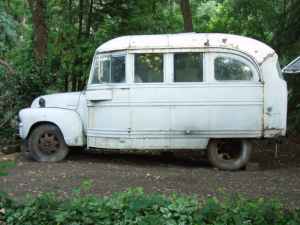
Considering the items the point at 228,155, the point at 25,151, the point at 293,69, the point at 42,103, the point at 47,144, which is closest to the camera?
the point at 293,69

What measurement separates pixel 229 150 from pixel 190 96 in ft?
4.28

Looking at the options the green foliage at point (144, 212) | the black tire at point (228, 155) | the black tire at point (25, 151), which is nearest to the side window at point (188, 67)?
the black tire at point (228, 155)

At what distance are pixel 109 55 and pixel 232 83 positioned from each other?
89.3 inches

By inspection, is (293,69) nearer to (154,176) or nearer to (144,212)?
(154,176)

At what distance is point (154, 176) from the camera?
8.91 m

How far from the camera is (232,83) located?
9.64 metres

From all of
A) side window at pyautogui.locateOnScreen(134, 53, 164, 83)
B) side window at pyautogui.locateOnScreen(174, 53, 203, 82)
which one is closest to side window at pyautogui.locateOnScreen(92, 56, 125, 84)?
side window at pyautogui.locateOnScreen(134, 53, 164, 83)

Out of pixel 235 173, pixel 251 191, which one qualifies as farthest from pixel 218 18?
pixel 251 191

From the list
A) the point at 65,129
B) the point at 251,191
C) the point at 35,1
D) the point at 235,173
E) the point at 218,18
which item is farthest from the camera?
the point at 218,18

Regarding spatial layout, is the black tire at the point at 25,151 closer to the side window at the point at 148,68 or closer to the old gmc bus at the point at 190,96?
the old gmc bus at the point at 190,96

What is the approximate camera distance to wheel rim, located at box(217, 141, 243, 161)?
393 inches

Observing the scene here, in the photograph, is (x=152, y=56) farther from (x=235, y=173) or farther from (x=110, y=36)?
(x=110, y=36)

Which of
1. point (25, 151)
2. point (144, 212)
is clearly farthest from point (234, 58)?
point (144, 212)

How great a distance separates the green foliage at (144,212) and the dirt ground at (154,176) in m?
1.31
